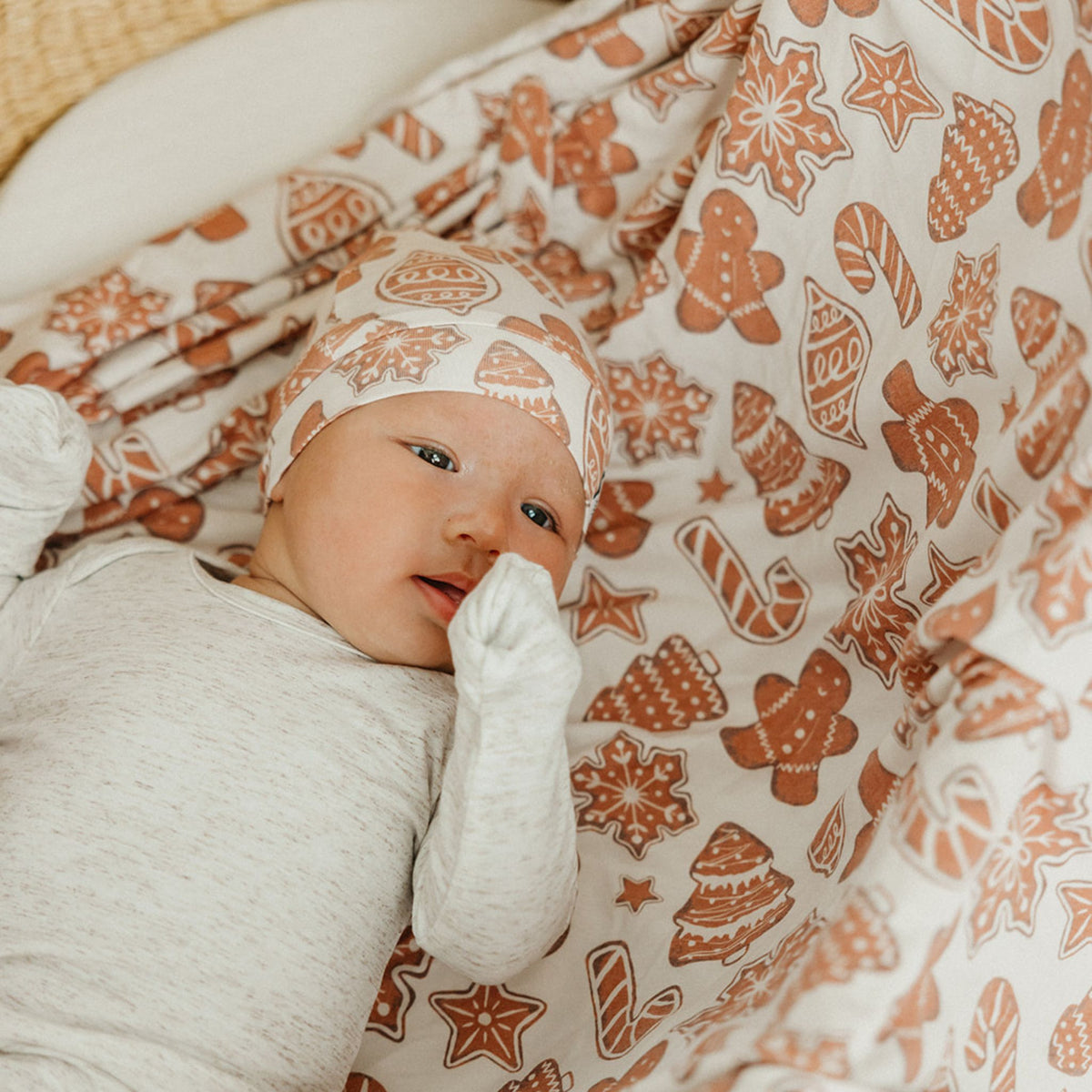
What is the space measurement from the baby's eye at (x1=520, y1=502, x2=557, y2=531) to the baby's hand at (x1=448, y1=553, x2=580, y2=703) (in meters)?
0.22

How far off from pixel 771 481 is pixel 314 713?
0.57 meters

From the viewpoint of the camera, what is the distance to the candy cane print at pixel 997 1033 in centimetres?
72

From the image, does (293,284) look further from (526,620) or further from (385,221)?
(526,620)

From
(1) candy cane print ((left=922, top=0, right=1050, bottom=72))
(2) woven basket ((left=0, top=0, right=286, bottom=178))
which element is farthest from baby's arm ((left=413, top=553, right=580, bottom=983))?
(2) woven basket ((left=0, top=0, right=286, bottom=178))

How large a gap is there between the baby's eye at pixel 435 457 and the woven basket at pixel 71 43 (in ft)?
2.43

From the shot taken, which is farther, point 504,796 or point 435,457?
point 435,457

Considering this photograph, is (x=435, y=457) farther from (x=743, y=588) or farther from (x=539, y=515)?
(x=743, y=588)

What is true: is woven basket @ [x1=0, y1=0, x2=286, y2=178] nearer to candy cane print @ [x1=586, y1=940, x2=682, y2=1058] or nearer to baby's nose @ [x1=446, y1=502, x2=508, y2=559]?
baby's nose @ [x1=446, y1=502, x2=508, y2=559]

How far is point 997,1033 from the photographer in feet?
2.44

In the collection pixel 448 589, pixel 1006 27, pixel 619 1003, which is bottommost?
pixel 619 1003

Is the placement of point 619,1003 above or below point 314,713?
below

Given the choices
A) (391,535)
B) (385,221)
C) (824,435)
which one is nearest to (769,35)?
(824,435)

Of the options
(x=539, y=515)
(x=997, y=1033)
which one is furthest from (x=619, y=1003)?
(x=539, y=515)

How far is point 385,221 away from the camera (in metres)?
1.41
